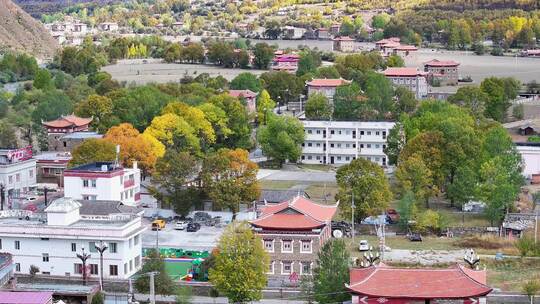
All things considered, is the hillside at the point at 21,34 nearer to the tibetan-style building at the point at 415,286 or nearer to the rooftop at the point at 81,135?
the rooftop at the point at 81,135

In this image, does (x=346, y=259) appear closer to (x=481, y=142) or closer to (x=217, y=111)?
(x=481, y=142)

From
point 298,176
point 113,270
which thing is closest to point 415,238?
point 113,270

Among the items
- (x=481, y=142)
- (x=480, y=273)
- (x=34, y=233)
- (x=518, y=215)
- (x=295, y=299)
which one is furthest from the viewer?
(x=481, y=142)

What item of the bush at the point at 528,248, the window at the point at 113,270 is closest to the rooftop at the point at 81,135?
the window at the point at 113,270

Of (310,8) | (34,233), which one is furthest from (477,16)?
(34,233)

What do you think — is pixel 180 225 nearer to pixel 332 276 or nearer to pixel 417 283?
pixel 332 276

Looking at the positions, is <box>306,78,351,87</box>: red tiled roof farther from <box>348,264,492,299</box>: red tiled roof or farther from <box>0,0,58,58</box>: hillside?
<box>0,0,58,58</box>: hillside
